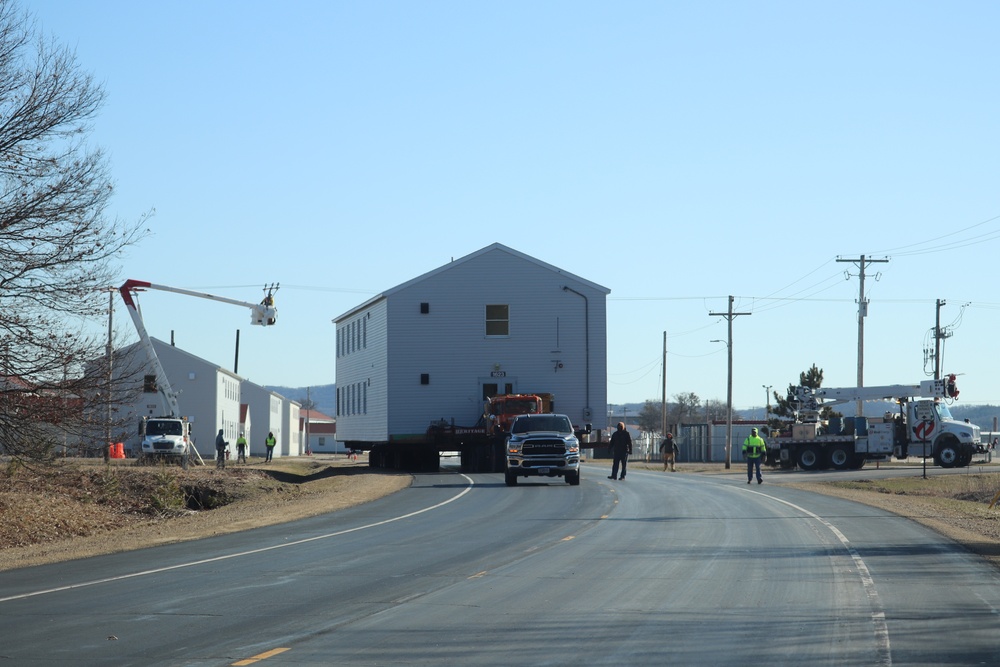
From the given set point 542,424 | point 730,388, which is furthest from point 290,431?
point 542,424

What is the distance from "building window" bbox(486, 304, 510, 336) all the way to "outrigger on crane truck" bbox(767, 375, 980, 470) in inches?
565

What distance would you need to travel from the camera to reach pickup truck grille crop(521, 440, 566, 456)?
33031mm

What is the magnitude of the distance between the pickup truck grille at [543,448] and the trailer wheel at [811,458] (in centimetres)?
2407

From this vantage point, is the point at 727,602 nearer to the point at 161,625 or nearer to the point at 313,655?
the point at 313,655

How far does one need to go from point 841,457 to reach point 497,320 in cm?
1745

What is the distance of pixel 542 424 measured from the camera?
3397 cm

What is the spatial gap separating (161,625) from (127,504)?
20908mm

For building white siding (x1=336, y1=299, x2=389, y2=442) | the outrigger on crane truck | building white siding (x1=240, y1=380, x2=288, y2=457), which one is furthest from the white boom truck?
building white siding (x1=240, y1=380, x2=288, y2=457)

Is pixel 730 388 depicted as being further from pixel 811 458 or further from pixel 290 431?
pixel 290 431

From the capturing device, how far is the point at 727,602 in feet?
38.3

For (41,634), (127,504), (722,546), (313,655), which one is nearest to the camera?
(313,655)

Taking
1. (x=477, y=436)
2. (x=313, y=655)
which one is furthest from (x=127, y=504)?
(x=313, y=655)

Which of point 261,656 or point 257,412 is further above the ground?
point 261,656

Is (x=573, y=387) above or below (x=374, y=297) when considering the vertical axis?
below
